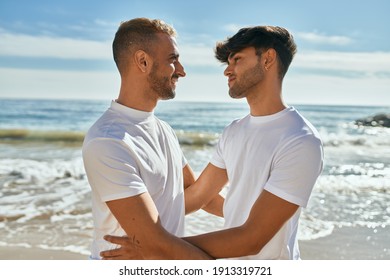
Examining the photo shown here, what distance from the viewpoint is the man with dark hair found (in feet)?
6.36

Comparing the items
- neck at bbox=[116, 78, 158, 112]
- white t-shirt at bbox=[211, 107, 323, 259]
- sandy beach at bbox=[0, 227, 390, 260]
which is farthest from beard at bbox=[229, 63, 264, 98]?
sandy beach at bbox=[0, 227, 390, 260]

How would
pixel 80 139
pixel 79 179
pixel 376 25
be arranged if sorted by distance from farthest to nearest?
pixel 376 25
pixel 80 139
pixel 79 179

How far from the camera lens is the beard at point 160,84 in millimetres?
2152

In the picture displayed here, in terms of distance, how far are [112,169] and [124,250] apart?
290 millimetres

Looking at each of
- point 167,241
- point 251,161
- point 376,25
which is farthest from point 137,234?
point 376,25

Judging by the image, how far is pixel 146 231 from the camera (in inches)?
74.1

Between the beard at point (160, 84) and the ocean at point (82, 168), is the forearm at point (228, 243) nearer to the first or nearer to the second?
the beard at point (160, 84)

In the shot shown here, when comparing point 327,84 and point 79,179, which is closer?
point 79,179

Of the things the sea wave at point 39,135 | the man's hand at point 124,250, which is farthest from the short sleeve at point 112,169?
the sea wave at point 39,135

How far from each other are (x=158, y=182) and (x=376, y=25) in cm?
1184

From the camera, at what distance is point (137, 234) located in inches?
74.8

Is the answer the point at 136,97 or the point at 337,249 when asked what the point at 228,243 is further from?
the point at 337,249

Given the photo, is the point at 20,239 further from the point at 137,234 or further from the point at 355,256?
the point at 137,234
